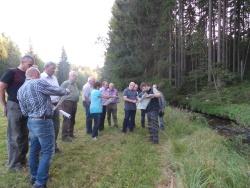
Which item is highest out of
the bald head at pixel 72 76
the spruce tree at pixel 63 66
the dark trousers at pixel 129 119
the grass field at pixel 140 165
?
the spruce tree at pixel 63 66

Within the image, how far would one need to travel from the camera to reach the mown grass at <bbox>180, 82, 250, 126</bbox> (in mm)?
18719

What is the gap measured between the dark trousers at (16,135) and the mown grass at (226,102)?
1197cm

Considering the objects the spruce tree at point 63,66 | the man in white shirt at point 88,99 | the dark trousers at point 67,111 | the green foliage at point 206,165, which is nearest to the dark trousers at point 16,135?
the dark trousers at point 67,111

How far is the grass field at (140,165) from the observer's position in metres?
5.77

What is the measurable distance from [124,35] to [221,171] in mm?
30696

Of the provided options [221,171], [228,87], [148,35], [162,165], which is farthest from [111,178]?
[148,35]

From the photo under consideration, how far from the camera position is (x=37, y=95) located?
5688 mm

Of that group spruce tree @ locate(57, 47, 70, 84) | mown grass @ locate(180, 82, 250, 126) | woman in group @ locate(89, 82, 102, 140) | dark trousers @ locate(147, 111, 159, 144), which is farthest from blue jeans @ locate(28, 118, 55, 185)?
spruce tree @ locate(57, 47, 70, 84)

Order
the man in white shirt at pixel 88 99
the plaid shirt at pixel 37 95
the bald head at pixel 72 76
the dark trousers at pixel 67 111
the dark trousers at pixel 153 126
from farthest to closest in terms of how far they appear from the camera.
→ the man in white shirt at pixel 88 99, the dark trousers at pixel 153 126, the dark trousers at pixel 67 111, the bald head at pixel 72 76, the plaid shirt at pixel 37 95

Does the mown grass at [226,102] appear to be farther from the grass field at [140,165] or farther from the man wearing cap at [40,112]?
the man wearing cap at [40,112]

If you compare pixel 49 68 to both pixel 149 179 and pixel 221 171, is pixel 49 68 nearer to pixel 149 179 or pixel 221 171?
pixel 149 179

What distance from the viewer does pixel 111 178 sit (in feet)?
21.2

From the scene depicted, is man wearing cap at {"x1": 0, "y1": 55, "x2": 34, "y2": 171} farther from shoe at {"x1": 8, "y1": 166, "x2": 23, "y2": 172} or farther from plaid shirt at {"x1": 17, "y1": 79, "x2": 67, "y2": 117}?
plaid shirt at {"x1": 17, "y1": 79, "x2": 67, "y2": 117}

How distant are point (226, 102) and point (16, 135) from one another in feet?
57.4
